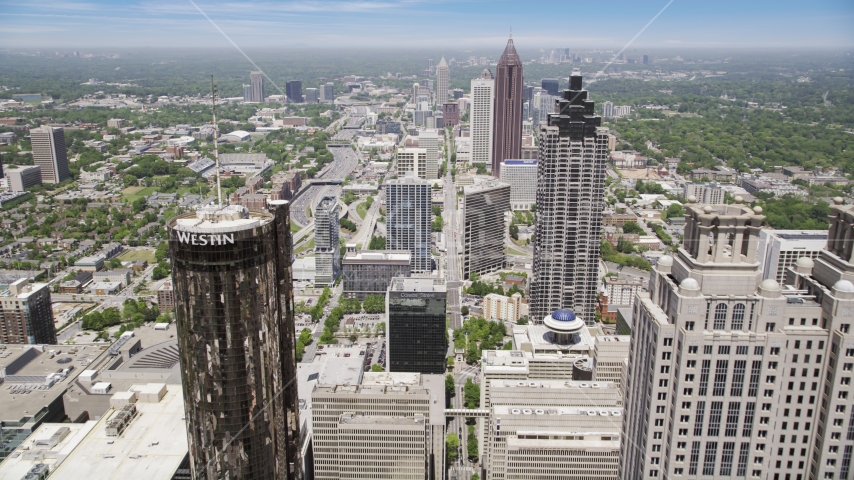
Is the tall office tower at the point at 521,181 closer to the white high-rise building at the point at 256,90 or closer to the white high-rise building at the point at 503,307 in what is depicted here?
the white high-rise building at the point at 256,90

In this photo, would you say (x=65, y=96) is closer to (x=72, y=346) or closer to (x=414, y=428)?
(x=72, y=346)

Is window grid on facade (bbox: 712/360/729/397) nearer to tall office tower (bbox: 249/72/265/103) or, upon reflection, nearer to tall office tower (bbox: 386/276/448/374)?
tall office tower (bbox: 386/276/448/374)

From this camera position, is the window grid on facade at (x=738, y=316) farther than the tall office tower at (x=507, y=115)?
No

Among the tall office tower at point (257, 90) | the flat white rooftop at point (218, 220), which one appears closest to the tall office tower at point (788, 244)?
the flat white rooftop at point (218, 220)

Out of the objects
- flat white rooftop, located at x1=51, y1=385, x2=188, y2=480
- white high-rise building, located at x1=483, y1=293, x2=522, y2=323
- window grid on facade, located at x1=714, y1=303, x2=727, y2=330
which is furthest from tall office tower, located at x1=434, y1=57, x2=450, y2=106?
window grid on facade, located at x1=714, y1=303, x2=727, y2=330

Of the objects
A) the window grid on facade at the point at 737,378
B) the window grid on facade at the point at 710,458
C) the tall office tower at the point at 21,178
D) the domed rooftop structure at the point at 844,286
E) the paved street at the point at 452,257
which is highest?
the domed rooftop structure at the point at 844,286

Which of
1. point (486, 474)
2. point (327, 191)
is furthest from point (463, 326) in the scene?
point (327, 191)
